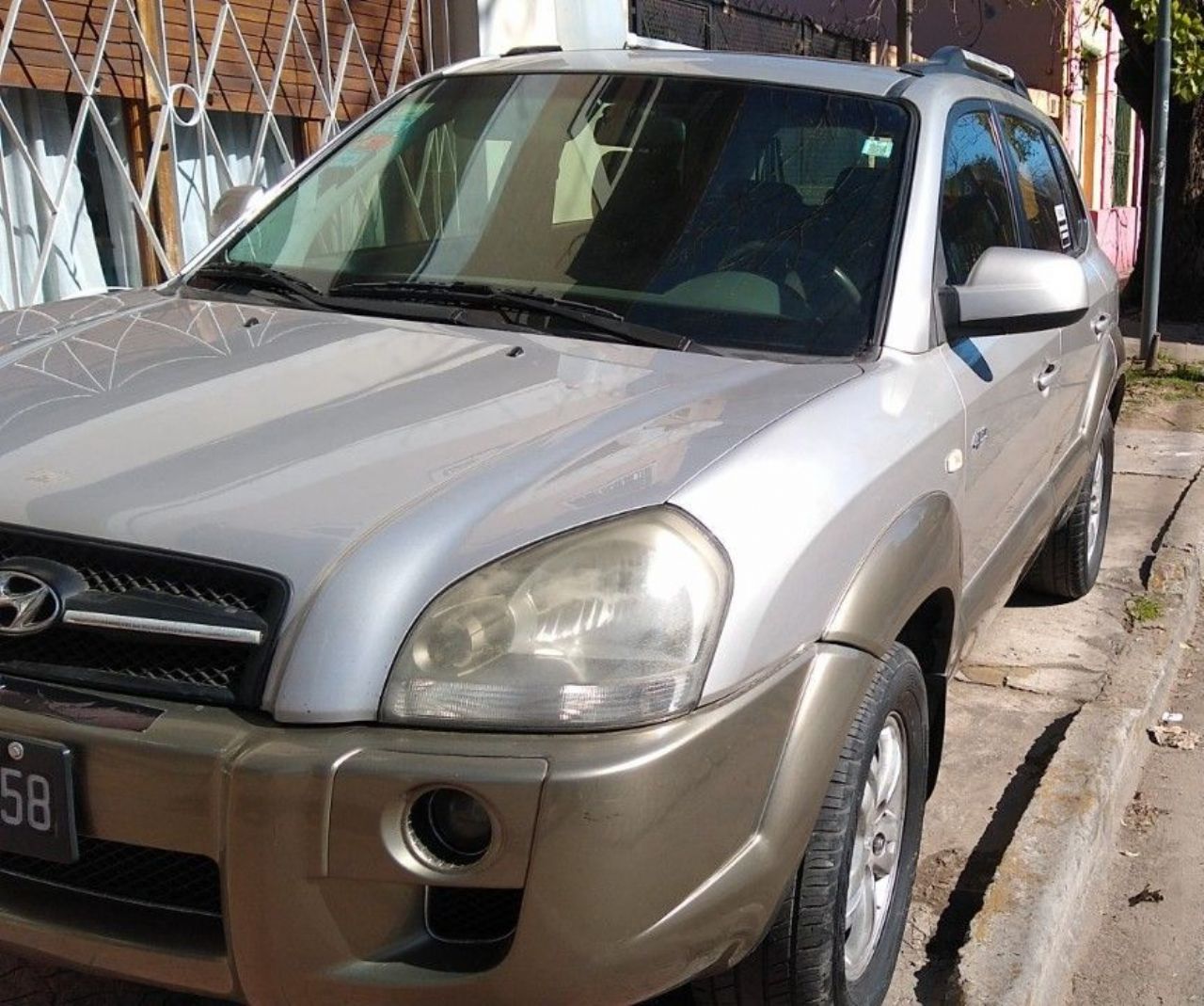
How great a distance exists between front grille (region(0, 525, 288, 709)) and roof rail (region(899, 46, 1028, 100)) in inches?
94.4

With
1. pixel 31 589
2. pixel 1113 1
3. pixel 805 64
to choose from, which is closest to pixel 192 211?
pixel 805 64

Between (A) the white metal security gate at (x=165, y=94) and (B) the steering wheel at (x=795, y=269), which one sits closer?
(B) the steering wheel at (x=795, y=269)

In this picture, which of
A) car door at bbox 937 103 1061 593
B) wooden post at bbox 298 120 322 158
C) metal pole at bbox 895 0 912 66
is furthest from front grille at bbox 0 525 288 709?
metal pole at bbox 895 0 912 66

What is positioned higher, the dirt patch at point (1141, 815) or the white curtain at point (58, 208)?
the white curtain at point (58, 208)

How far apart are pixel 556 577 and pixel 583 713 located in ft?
0.65

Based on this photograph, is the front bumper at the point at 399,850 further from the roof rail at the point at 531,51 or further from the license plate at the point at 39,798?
the roof rail at the point at 531,51

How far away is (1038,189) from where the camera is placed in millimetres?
Result: 4523

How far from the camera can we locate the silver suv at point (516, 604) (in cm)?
200

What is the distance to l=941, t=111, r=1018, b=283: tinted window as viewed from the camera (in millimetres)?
3461

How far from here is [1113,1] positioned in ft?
39.9

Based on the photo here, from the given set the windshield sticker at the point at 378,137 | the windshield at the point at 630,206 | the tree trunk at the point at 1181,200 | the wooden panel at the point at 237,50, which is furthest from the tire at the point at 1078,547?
the tree trunk at the point at 1181,200

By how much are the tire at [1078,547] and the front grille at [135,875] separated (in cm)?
344

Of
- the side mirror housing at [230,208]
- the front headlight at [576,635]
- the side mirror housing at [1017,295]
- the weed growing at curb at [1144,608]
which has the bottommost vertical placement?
the weed growing at curb at [1144,608]

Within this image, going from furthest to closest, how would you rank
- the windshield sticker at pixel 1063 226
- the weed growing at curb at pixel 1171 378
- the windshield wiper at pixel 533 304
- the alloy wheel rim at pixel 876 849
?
the weed growing at curb at pixel 1171 378
the windshield sticker at pixel 1063 226
the windshield wiper at pixel 533 304
the alloy wheel rim at pixel 876 849
